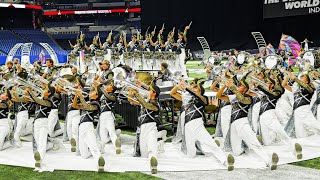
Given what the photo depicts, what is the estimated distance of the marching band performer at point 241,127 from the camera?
724cm

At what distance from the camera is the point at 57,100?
950cm

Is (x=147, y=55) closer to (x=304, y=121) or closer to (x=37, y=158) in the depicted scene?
(x=304, y=121)

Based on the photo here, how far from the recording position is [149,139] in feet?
24.6

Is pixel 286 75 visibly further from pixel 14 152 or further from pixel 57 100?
pixel 14 152

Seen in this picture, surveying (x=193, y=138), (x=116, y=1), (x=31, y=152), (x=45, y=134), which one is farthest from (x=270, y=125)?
(x=116, y=1)

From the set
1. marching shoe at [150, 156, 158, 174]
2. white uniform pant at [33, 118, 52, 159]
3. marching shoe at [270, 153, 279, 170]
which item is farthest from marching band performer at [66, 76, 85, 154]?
marching shoe at [270, 153, 279, 170]

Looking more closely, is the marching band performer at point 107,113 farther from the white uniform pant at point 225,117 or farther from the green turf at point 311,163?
the green turf at point 311,163

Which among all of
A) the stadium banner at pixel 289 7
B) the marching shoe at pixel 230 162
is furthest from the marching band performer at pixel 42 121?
the stadium banner at pixel 289 7

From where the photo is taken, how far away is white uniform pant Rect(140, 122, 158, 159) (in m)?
7.40

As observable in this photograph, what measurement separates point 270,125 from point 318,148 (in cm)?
105

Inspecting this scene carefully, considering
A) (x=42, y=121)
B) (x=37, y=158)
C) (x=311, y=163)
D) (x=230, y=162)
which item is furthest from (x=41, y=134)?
(x=311, y=163)

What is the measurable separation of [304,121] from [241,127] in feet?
6.56

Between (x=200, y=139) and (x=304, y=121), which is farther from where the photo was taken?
(x=304, y=121)

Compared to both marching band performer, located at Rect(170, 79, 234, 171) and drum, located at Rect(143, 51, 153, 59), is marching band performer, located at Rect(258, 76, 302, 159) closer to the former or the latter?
marching band performer, located at Rect(170, 79, 234, 171)
